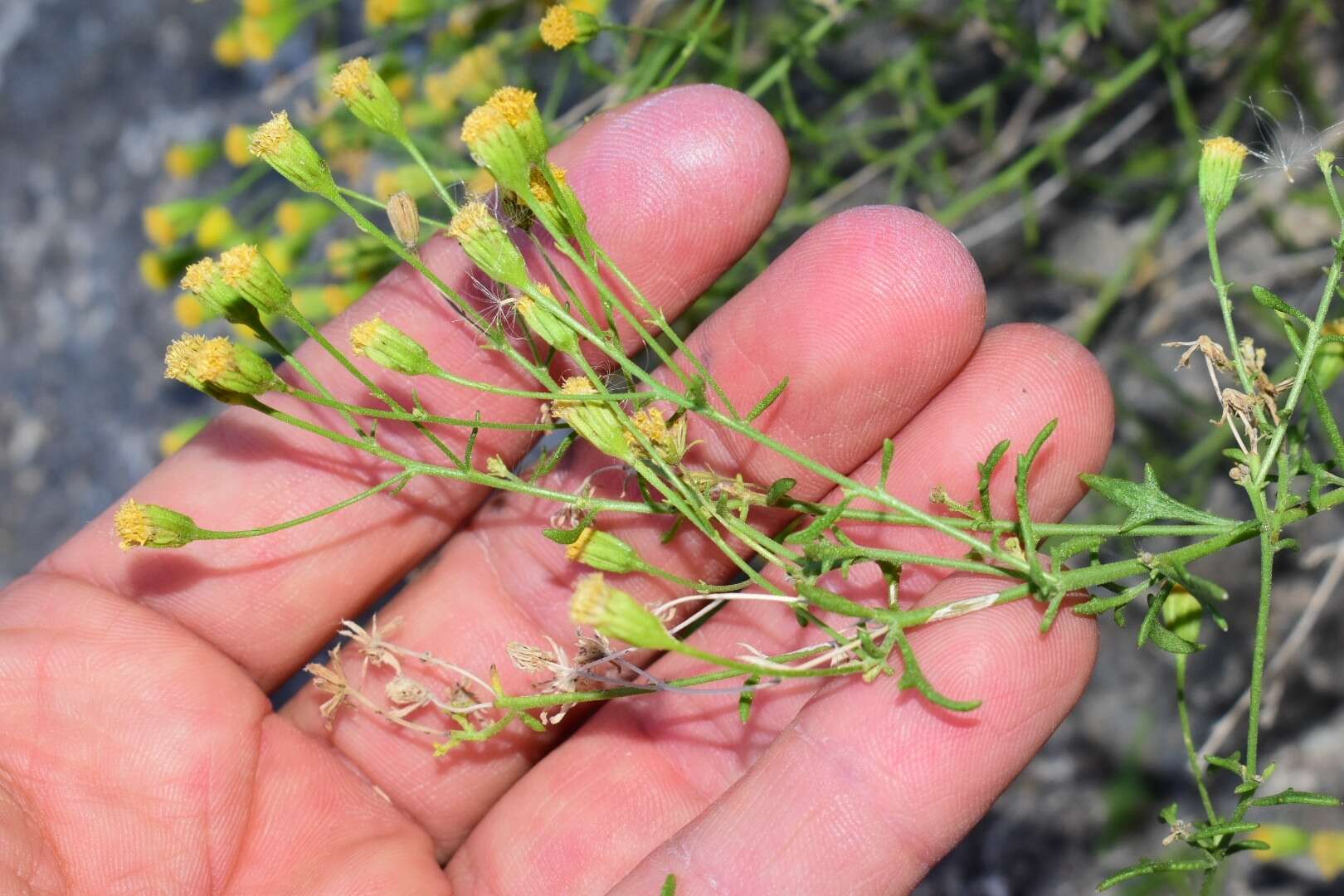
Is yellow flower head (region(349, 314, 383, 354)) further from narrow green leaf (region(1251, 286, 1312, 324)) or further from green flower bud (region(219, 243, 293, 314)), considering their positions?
narrow green leaf (region(1251, 286, 1312, 324))

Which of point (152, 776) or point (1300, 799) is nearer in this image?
point (1300, 799)

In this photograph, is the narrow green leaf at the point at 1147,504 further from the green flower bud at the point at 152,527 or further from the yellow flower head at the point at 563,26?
the green flower bud at the point at 152,527

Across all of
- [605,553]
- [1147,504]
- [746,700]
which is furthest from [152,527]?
[1147,504]

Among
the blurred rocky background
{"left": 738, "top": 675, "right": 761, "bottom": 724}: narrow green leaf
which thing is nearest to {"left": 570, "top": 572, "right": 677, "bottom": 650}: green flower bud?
{"left": 738, "top": 675, "right": 761, "bottom": 724}: narrow green leaf

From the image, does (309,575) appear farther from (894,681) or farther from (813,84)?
(813,84)

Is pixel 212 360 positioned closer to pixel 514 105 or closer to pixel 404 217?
pixel 404 217

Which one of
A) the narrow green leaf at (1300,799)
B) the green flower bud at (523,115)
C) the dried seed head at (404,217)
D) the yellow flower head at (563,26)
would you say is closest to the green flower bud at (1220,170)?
the narrow green leaf at (1300,799)

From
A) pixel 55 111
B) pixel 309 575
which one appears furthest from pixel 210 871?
pixel 55 111
